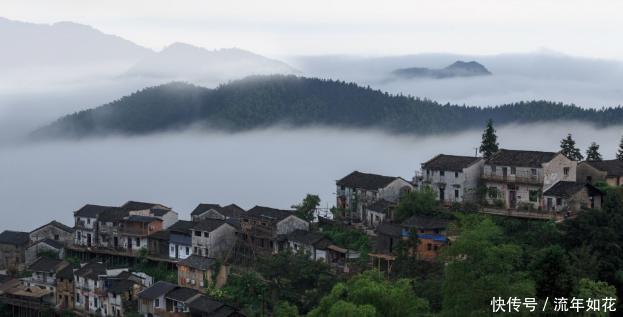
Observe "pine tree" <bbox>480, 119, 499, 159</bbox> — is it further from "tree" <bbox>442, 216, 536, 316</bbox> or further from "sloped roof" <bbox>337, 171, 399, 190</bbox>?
"tree" <bbox>442, 216, 536, 316</bbox>

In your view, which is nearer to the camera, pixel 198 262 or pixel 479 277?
pixel 479 277

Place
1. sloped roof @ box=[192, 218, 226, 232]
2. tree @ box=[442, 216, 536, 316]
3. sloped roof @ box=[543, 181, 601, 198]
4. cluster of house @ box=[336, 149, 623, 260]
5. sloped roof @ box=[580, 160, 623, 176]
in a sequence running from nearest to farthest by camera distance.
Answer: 1. tree @ box=[442, 216, 536, 316]
2. cluster of house @ box=[336, 149, 623, 260]
3. sloped roof @ box=[543, 181, 601, 198]
4. sloped roof @ box=[580, 160, 623, 176]
5. sloped roof @ box=[192, 218, 226, 232]

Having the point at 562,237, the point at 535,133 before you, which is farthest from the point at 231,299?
the point at 535,133

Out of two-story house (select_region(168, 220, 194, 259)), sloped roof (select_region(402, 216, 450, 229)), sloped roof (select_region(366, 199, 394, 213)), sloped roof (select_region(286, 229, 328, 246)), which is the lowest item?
two-story house (select_region(168, 220, 194, 259))

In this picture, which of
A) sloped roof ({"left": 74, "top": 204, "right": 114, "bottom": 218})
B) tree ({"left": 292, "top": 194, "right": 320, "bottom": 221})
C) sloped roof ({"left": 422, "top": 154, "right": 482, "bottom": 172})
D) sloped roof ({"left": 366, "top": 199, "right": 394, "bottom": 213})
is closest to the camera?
sloped roof ({"left": 422, "top": 154, "right": 482, "bottom": 172})

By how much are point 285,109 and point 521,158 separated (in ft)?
270

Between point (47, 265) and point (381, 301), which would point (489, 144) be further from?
point (47, 265)

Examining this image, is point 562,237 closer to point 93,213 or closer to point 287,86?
point 93,213

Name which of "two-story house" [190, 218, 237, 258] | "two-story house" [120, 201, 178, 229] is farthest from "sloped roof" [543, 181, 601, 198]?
"two-story house" [120, 201, 178, 229]

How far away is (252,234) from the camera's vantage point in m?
60.2

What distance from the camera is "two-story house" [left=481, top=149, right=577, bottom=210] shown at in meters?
53.6

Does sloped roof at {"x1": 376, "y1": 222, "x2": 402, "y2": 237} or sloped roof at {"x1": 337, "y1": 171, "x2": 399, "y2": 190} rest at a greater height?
sloped roof at {"x1": 337, "y1": 171, "x2": 399, "y2": 190}

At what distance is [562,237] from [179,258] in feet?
92.8

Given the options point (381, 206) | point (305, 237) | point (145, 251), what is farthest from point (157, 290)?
point (381, 206)
